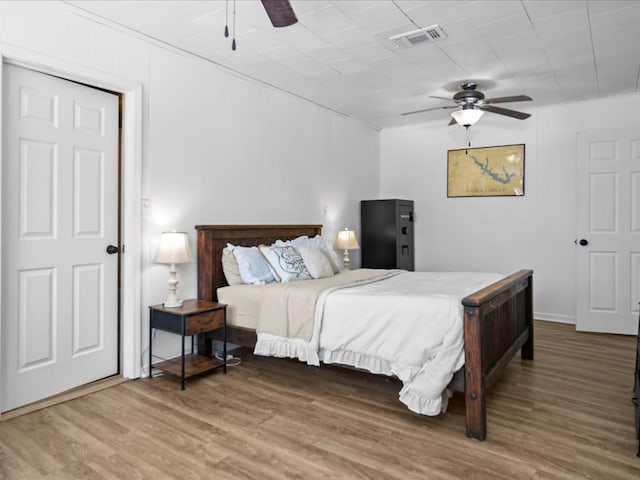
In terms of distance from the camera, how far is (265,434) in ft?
8.06

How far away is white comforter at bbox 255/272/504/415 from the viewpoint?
2496 mm

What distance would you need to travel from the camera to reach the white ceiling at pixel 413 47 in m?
2.98

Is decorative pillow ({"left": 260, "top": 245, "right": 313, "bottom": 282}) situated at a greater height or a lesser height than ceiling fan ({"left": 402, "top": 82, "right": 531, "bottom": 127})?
lesser

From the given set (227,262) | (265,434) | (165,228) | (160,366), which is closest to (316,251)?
(227,262)

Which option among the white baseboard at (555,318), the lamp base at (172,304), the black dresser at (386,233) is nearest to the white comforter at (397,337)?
the lamp base at (172,304)

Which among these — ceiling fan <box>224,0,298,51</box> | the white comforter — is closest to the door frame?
the white comforter

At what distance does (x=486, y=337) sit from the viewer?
2.66m

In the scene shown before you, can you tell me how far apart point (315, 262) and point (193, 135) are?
1.53 meters

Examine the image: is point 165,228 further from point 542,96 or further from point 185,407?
point 542,96

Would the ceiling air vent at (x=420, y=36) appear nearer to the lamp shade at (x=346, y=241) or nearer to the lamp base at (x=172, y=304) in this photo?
the lamp shade at (x=346, y=241)

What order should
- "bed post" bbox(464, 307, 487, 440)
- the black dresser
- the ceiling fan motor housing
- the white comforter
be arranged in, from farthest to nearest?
the black dresser < the ceiling fan motor housing < the white comforter < "bed post" bbox(464, 307, 487, 440)

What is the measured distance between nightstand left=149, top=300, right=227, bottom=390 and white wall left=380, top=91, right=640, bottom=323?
369 centimetres

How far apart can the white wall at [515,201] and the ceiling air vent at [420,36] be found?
2570 millimetres

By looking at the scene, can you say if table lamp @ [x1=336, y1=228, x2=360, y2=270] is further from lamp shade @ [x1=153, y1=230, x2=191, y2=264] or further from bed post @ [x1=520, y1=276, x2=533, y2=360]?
lamp shade @ [x1=153, y1=230, x2=191, y2=264]
